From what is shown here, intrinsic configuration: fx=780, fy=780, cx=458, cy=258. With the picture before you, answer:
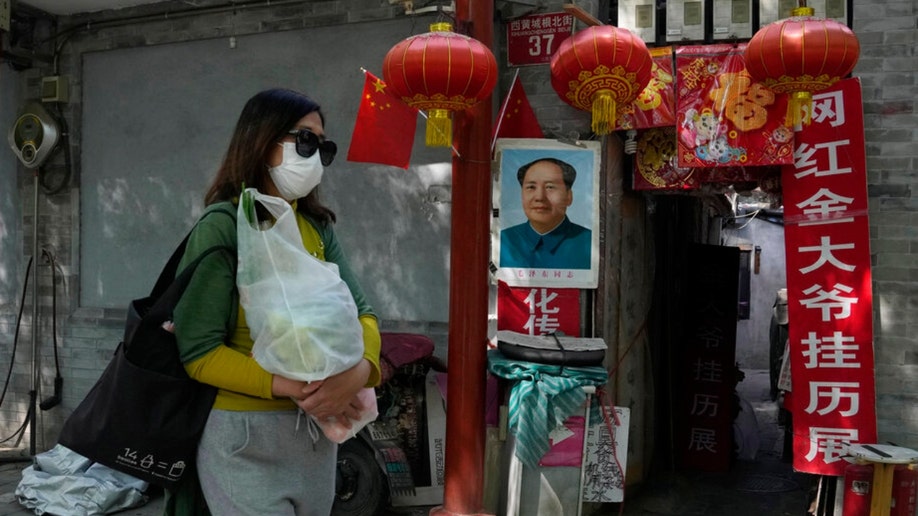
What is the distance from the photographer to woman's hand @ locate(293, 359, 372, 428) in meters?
1.89

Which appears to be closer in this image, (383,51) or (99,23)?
(383,51)

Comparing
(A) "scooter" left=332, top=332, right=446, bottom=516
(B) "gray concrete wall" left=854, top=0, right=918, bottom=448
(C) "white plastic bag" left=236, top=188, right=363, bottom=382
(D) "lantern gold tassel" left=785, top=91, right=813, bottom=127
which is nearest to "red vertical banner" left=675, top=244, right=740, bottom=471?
(B) "gray concrete wall" left=854, top=0, right=918, bottom=448

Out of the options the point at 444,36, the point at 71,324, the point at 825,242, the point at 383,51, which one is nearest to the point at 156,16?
the point at 383,51

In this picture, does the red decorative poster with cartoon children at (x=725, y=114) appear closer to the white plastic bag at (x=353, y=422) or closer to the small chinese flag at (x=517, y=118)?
the small chinese flag at (x=517, y=118)

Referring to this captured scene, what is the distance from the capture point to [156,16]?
676 cm

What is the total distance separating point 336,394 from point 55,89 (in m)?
6.45

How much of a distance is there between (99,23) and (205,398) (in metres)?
6.22

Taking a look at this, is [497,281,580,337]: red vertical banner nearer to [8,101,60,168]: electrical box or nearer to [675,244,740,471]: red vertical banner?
[675,244,740,471]: red vertical banner

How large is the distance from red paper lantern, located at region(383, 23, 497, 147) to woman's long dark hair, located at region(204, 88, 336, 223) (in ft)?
7.10

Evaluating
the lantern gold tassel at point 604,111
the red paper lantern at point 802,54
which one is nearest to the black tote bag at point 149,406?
the lantern gold tassel at point 604,111

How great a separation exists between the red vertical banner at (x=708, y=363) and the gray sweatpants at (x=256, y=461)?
19.2 feet

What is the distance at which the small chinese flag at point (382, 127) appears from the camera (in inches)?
204

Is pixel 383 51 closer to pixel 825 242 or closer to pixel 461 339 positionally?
pixel 461 339

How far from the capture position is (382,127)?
5.24 m
